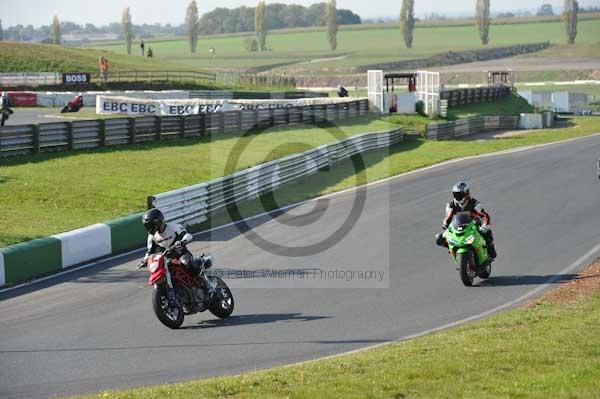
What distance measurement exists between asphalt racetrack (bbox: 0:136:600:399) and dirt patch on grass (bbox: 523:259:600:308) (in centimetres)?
38

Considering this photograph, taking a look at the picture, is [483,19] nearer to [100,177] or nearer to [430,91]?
[430,91]

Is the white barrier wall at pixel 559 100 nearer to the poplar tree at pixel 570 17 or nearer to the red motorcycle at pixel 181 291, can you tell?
the red motorcycle at pixel 181 291

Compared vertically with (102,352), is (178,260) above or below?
above

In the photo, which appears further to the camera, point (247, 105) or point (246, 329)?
point (247, 105)

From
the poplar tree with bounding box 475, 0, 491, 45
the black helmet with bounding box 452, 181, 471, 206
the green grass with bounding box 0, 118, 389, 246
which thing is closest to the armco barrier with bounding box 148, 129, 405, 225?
the green grass with bounding box 0, 118, 389, 246

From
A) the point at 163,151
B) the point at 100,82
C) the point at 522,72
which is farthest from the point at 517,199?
the point at 522,72

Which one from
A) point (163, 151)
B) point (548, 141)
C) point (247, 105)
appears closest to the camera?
point (163, 151)

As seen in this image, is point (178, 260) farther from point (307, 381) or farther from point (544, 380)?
point (544, 380)

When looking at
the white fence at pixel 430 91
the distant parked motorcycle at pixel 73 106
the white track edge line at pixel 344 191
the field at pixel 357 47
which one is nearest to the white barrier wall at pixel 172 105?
the distant parked motorcycle at pixel 73 106

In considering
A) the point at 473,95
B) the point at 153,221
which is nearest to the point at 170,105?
the point at 473,95

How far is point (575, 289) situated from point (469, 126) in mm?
36495

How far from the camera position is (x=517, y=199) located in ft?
85.4

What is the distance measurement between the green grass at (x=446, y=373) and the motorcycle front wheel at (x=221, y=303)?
2882mm

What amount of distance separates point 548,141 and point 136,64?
48.3 m
